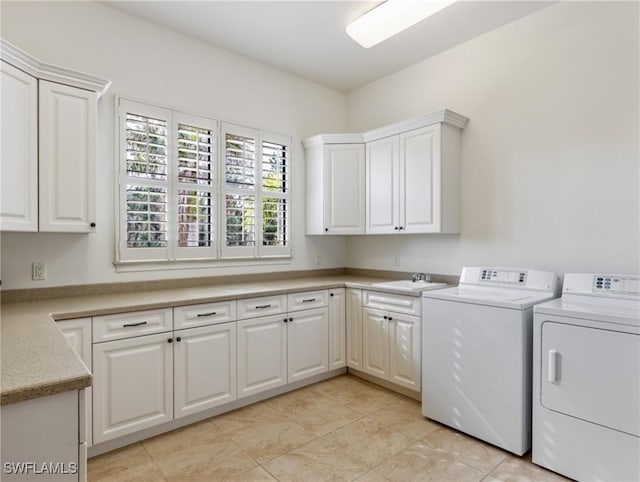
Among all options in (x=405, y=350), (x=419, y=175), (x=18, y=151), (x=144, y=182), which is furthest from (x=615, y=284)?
(x=18, y=151)

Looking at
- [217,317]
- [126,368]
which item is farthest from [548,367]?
[126,368]

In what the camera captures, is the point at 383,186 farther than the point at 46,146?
Yes

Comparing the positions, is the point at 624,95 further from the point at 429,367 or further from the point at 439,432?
the point at 439,432

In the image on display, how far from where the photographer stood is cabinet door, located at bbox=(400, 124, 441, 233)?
119 inches

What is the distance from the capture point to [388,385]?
3107 mm

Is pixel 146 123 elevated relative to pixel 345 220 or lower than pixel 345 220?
elevated

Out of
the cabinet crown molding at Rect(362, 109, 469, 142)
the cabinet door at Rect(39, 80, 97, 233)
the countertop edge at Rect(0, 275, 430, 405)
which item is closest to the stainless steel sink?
the countertop edge at Rect(0, 275, 430, 405)

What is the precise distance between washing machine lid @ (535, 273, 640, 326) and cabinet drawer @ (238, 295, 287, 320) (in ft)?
5.89

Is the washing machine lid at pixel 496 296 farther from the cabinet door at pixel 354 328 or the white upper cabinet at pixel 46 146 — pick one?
the white upper cabinet at pixel 46 146

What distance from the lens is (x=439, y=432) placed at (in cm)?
243

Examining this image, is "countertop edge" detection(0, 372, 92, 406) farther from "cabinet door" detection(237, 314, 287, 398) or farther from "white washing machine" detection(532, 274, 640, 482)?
"white washing machine" detection(532, 274, 640, 482)

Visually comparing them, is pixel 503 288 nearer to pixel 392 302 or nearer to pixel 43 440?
pixel 392 302

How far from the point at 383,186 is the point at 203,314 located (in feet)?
6.48

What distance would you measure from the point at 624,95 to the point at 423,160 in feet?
4.41
